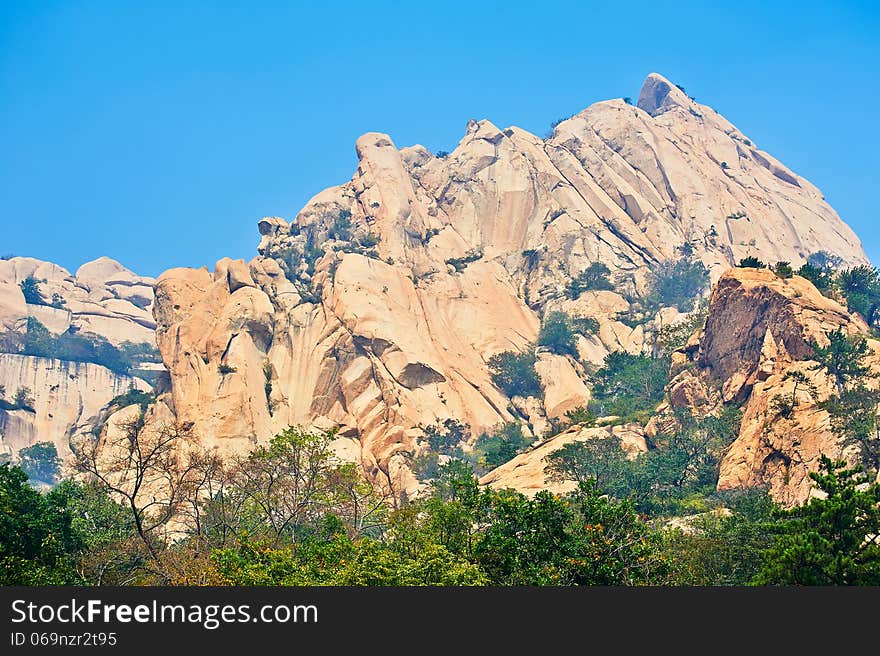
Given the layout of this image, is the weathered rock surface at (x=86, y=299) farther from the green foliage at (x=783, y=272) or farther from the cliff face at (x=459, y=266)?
the green foliage at (x=783, y=272)

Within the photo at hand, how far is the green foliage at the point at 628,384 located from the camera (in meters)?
66.9

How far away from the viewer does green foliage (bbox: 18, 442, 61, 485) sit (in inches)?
3553

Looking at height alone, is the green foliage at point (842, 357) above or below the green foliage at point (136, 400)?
below

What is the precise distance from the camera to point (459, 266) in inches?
3688

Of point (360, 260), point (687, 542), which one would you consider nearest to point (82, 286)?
point (360, 260)

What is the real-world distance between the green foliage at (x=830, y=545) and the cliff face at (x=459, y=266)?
1533 inches

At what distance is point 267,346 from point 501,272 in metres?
26.4

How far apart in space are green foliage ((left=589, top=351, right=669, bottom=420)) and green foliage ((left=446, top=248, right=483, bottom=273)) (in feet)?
62.2

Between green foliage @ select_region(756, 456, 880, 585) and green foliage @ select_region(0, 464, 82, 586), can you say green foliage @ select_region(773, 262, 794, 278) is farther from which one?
green foliage @ select_region(0, 464, 82, 586)

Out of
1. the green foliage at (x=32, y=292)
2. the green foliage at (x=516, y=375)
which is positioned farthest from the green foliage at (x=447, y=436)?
the green foliage at (x=32, y=292)

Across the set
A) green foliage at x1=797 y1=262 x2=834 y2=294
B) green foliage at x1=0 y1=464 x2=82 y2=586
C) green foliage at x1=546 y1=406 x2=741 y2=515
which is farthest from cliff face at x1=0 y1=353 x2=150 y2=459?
green foliage at x1=797 y1=262 x2=834 y2=294

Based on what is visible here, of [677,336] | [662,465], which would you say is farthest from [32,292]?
[662,465]

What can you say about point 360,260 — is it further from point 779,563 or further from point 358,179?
point 779,563

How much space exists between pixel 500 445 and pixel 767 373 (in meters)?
21.4
